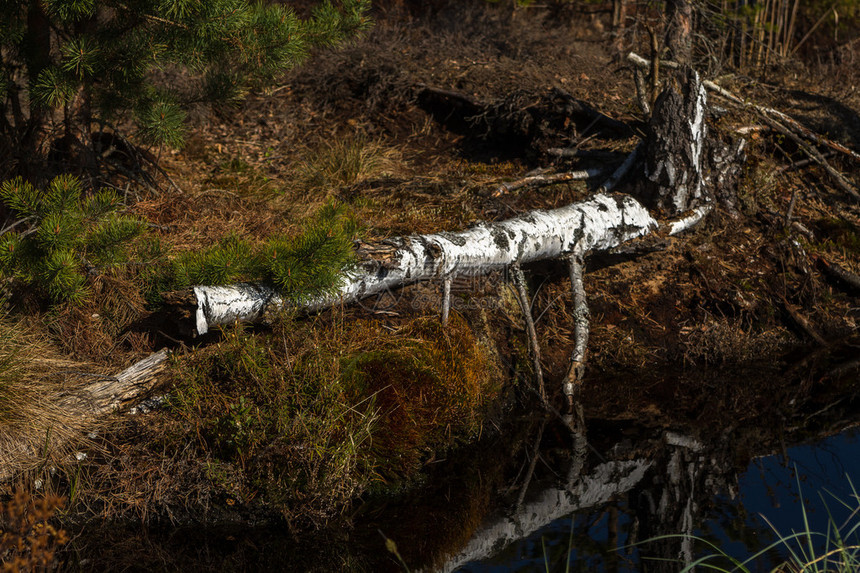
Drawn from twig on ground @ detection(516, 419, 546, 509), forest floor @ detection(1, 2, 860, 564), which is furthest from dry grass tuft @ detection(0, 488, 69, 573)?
twig on ground @ detection(516, 419, 546, 509)

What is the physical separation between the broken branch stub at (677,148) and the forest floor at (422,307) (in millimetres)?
375

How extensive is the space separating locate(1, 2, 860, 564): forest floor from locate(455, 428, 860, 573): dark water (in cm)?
60

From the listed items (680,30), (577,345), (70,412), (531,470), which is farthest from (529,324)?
(680,30)

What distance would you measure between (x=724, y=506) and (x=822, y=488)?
537mm

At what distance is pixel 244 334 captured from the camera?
408cm

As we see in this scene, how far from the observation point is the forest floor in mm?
3748

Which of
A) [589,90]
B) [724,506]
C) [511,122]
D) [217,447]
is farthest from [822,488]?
[589,90]

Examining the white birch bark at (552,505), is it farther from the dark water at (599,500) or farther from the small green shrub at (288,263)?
the small green shrub at (288,263)

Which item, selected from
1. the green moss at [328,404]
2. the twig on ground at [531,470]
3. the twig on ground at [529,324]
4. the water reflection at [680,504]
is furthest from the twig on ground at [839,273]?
the green moss at [328,404]

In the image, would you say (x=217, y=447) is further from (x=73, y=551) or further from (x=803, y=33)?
(x=803, y=33)

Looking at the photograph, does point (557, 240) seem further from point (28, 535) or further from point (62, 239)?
point (28, 535)

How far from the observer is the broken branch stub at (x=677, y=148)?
565 cm

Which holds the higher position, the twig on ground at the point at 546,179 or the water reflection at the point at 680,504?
the twig on ground at the point at 546,179

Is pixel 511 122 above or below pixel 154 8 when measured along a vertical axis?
below
